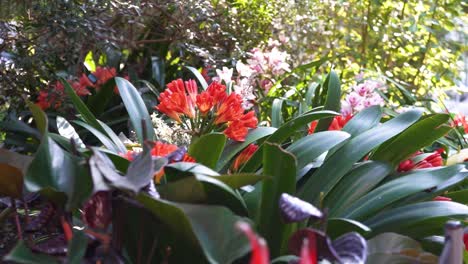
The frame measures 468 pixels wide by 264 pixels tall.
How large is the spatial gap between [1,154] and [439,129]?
1200 millimetres

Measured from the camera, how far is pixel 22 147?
8.87 ft

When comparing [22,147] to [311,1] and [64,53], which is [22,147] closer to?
[64,53]

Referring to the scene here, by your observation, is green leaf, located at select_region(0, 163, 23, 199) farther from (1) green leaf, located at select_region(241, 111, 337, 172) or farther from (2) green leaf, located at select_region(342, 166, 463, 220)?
(2) green leaf, located at select_region(342, 166, 463, 220)

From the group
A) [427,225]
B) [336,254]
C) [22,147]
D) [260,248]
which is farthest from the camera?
[22,147]

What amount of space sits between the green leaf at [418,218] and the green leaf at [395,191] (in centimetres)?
3

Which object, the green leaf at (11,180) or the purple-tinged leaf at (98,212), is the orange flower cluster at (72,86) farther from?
the purple-tinged leaf at (98,212)

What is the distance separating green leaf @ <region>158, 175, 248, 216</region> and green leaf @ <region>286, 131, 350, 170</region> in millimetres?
307

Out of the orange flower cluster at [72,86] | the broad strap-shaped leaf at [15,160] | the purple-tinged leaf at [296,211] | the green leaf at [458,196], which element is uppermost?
the purple-tinged leaf at [296,211]

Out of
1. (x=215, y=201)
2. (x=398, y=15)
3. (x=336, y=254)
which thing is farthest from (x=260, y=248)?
(x=398, y=15)

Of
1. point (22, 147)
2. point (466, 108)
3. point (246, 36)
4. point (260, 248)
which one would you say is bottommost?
point (466, 108)

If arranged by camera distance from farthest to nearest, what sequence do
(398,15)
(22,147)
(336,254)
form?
1. (398,15)
2. (22,147)
3. (336,254)

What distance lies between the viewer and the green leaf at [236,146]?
1.89 metres

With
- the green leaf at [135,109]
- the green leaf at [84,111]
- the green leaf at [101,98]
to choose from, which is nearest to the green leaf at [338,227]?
the green leaf at [135,109]

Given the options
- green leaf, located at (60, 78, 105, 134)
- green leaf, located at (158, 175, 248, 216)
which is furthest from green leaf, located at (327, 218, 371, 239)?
green leaf, located at (60, 78, 105, 134)
